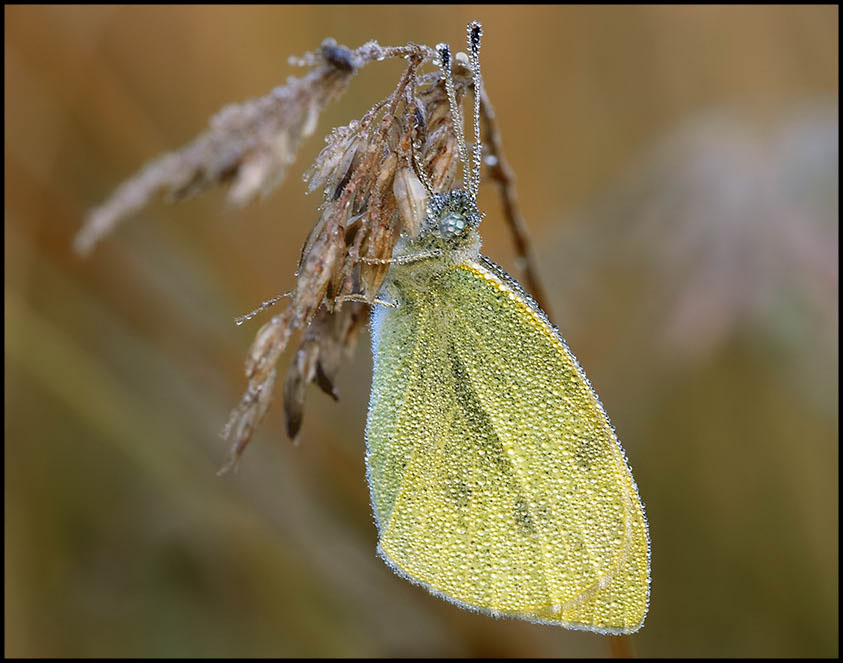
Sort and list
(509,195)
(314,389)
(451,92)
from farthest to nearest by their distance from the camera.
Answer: (314,389)
(509,195)
(451,92)

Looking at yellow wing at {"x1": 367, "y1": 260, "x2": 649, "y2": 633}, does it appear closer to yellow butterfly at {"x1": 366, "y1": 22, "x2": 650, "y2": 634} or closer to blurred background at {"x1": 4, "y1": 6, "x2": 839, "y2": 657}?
yellow butterfly at {"x1": 366, "y1": 22, "x2": 650, "y2": 634}

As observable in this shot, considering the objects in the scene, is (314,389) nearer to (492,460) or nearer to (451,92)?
(492,460)

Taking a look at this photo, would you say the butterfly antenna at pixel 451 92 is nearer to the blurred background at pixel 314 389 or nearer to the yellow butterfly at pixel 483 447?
the yellow butterfly at pixel 483 447

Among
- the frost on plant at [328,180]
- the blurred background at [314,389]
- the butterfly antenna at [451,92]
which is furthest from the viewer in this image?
the blurred background at [314,389]

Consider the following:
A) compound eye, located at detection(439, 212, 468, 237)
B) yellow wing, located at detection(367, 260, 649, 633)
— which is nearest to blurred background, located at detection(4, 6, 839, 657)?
compound eye, located at detection(439, 212, 468, 237)

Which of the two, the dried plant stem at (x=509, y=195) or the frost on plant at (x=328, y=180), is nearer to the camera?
the frost on plant at (x=328, y=180)

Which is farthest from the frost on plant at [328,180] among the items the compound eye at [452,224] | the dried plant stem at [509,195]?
the compound eye at [452,224]

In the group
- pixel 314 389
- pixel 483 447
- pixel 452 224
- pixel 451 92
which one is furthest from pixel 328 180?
pixel 314 389
